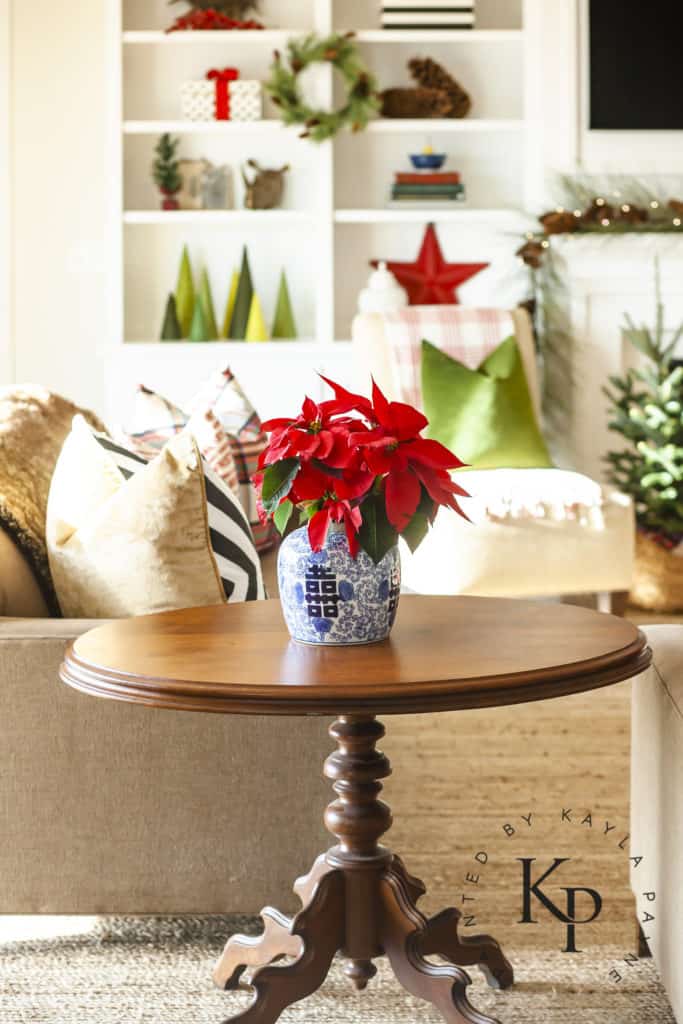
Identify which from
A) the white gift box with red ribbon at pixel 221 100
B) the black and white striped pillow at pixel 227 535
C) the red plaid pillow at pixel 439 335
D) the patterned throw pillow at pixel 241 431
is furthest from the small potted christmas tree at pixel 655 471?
the black and white striped pillow at pixel 227 535

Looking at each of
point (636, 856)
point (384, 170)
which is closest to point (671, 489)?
point (384, 170)

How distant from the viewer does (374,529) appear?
1.67 meters

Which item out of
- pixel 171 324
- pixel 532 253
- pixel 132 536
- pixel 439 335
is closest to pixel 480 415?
pixel 439 335

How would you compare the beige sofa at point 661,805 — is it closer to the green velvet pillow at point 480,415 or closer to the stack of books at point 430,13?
the green velvet pillow at point 480,415

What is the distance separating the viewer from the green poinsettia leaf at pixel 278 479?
168 cm

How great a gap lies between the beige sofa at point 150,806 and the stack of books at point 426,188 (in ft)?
11.8

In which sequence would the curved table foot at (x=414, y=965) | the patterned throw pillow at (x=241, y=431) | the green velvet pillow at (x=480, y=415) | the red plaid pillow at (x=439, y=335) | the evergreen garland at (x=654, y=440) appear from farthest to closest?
the evergreen garland at (x=654, y=440) → the red plaid pillow at (x=439, y=335) → the green velvet pillow at (x=480, y=415) → the patterned throw pillow at (x=241, y=431) → the curved table foot at (x=414, y=965)

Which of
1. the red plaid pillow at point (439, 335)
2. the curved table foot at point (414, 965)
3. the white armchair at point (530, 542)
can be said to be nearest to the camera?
the curved table foot at point (414, 965)

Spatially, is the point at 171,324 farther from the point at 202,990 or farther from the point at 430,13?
the point at 202,990

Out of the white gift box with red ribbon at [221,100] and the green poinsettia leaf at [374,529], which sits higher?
the white gift box with red ribbon at [221,100]

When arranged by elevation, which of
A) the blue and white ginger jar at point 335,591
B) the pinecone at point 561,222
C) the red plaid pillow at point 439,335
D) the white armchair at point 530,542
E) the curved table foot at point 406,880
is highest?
the pinecone at point 561,222

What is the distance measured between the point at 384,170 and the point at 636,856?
3.93m

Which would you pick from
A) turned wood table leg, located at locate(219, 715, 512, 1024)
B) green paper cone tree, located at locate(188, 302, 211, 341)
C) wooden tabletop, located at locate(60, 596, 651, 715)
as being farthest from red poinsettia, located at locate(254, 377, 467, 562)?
green paper cone tree, located at locate(188, 302, 211, 341)

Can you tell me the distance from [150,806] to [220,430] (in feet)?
3.30
